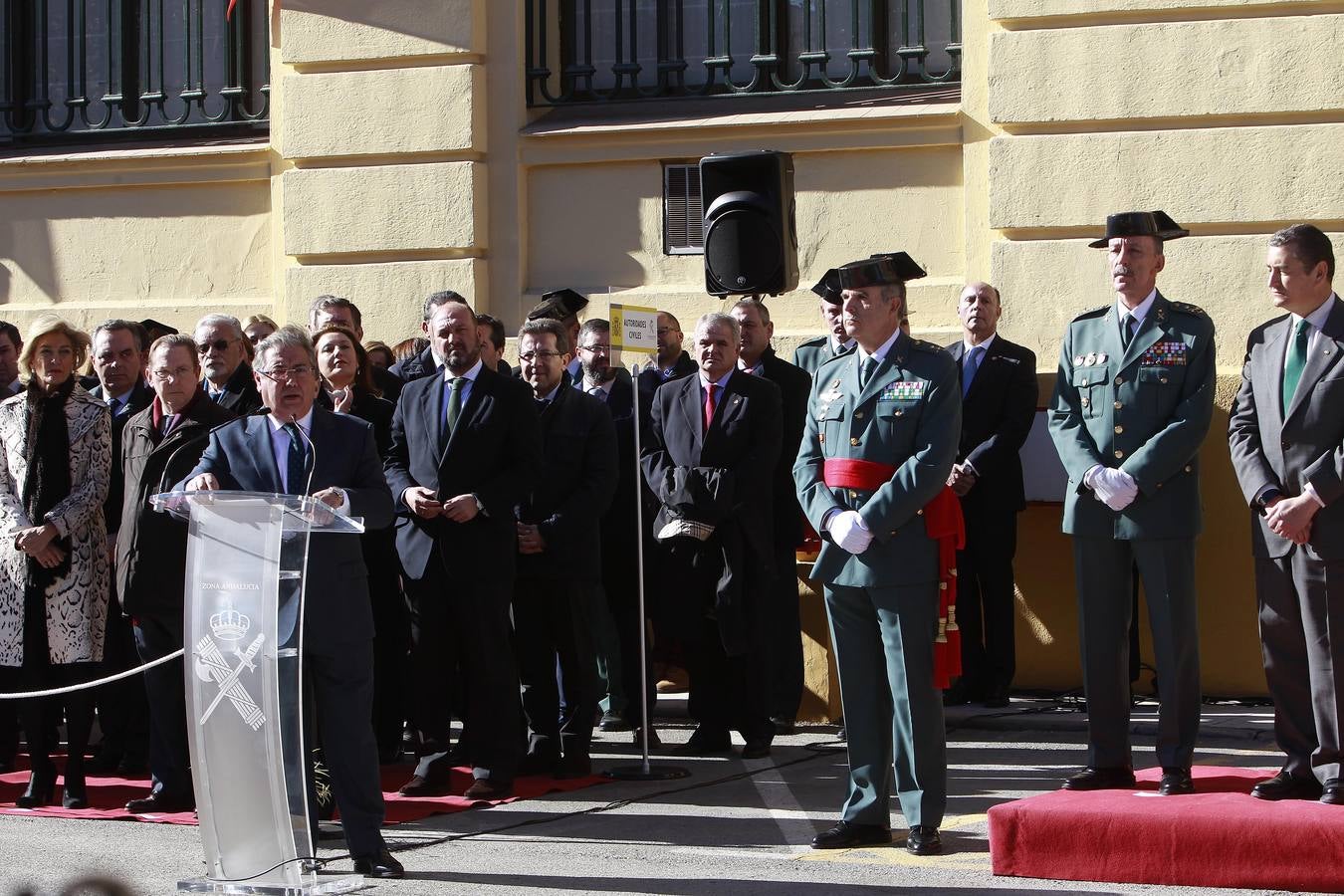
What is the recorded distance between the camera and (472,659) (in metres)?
8.36

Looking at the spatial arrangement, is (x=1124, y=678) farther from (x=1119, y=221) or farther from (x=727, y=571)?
(x=727, y=571)

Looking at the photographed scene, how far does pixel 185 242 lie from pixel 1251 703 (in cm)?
687

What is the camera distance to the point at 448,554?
8320 mm

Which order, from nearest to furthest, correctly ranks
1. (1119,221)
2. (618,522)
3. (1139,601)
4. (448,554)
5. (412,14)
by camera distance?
(1119,221), (448,554), (618,522), (1139,601), (412,14)

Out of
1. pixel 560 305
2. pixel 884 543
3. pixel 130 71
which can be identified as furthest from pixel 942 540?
pixel 130 71

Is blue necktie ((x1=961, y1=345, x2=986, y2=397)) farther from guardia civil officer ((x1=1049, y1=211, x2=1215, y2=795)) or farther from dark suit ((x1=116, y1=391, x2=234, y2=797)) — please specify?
dark suit ((x1=116, y1=391, x2=234, y2=797))

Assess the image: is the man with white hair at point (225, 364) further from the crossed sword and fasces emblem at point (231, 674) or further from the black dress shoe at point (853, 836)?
the black dress shoe at point (853, 836)

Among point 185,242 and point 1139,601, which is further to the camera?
point 185,242

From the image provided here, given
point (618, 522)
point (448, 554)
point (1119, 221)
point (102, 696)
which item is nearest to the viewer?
point (1119, 221)

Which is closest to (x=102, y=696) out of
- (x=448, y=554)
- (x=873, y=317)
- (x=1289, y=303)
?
(x=448, y=554)

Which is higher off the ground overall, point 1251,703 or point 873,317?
point 873,317

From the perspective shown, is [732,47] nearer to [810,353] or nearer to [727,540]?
[810,353]

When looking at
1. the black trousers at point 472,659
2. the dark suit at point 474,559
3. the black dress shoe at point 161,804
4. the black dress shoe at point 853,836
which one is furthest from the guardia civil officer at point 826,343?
the black dress shoe at point 161,804

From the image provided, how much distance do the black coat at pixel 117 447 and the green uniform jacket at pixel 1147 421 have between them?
3.88m
